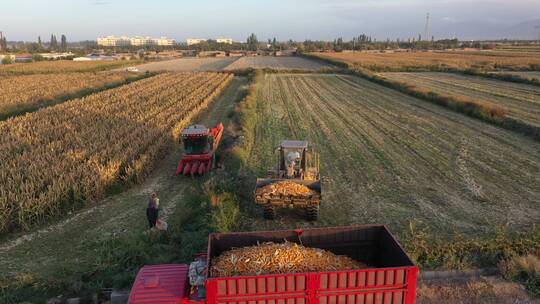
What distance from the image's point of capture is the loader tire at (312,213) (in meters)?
10.9

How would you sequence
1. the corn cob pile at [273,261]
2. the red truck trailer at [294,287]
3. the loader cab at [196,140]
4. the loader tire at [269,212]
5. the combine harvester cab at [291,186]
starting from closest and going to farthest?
the red truck trailer at [294,287] < the corn cob pile at [273,261] < the combine harvester cab at [291,186] < the loader tire at [269,212] < the loader cab at [196,140]

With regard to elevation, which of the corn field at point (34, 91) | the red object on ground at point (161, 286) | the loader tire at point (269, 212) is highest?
the corn field at point (34, 91)

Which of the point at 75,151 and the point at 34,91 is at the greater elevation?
the point at 34,91

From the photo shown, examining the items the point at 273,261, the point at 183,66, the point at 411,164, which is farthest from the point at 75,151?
the point at 183,66

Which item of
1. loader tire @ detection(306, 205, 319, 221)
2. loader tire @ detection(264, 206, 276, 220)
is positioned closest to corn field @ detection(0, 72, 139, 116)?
loader tire @ detection(264, 206, 276, 220)

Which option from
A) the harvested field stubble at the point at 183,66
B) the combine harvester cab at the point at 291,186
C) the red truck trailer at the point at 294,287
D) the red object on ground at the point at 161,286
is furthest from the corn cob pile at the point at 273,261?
the harvested field stubble at the point at 183,66

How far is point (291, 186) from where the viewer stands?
11.0 m

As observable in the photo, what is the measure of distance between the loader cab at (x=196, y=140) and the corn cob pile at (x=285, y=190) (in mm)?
5221

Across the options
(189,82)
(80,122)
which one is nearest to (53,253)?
(80,122)

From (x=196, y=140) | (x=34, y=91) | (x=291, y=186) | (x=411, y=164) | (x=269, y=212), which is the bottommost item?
(x=269, y=212)

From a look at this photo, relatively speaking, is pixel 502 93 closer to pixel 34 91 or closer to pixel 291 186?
pixel 291 186

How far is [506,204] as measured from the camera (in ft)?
40.9

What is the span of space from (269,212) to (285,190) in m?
0.89

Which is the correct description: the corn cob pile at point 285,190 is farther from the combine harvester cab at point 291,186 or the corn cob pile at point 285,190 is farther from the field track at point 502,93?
the field track at point 502,93
